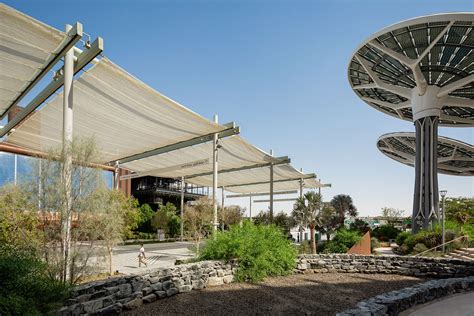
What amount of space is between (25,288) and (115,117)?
9035mm

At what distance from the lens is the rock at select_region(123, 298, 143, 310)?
719 centimetres

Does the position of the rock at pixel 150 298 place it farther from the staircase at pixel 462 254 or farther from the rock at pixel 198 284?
the staircase at pixel 462 254

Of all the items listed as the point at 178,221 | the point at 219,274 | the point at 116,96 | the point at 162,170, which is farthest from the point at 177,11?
the point at 178,221

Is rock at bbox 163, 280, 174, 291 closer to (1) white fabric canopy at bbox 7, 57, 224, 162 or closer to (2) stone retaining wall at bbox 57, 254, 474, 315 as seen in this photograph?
(2) stone retaining wall at bbox 57, 254, 474, 315

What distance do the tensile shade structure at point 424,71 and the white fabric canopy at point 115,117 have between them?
12191 millimetres

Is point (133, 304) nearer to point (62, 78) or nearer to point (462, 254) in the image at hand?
point (62, 78)

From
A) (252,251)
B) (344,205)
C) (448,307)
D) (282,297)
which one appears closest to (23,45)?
(252,251)

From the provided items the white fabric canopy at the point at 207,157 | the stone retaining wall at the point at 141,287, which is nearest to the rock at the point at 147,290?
the stone retaining wall at the point at 141,287

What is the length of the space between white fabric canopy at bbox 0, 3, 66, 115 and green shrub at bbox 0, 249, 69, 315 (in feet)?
16.6

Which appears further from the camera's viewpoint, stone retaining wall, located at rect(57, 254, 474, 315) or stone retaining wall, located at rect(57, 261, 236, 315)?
stone retaining wall, located at rect(57, 254, 474, 315)

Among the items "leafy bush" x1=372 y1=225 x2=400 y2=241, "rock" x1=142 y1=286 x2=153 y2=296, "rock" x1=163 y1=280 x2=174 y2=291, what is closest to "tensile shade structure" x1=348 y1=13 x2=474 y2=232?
"leafy bush" x1=372 y1=225 x2=400 y2=241

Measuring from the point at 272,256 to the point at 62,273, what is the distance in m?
6.23

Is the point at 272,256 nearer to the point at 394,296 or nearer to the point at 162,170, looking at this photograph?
the point at 394,296

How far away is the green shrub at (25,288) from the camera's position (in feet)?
16.0
